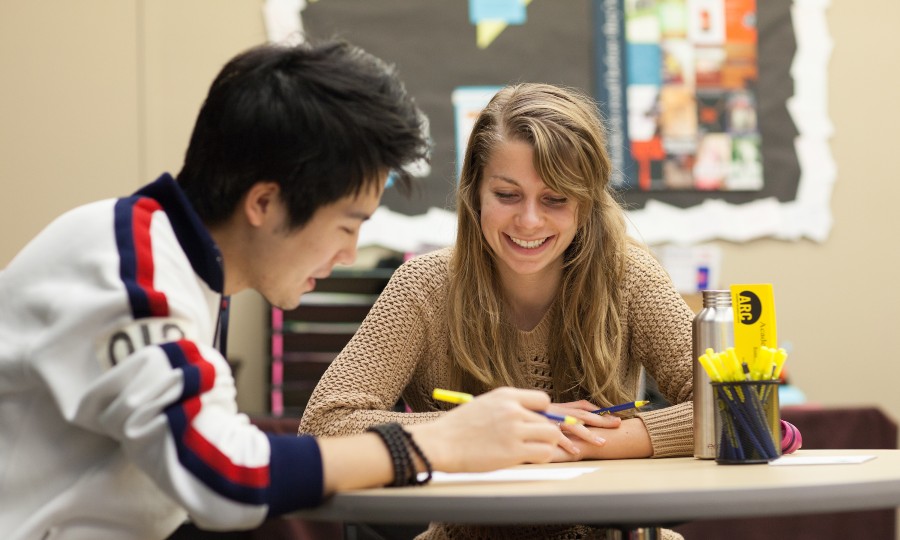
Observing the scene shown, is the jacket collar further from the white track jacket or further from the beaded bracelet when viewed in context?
the beaded bracelet

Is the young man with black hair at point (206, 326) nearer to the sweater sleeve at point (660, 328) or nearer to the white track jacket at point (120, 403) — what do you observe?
the white track jacket at point (120, 403)

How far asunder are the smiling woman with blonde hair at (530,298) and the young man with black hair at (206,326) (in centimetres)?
56

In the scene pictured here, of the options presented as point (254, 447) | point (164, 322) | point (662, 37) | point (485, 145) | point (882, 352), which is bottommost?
point (882, 352)

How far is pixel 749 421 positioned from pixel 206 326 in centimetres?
72

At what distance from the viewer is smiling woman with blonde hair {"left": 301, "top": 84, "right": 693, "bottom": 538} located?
6.09ft

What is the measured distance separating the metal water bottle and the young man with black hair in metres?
0.36

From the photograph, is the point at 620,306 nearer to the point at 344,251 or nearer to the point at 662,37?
the point at 344,251

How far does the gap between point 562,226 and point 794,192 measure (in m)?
2.95

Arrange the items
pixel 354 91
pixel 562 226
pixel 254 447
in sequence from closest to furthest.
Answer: pixel 254 447, pixel 354 91, pixel 562 226

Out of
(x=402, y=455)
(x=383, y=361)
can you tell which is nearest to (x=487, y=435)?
(x=402, y=455)

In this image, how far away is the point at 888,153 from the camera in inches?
182

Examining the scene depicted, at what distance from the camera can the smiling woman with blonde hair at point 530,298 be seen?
6.09 ft

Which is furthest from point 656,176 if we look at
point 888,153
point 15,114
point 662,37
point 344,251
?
point 344,251

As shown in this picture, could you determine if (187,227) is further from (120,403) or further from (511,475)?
(511,475)
